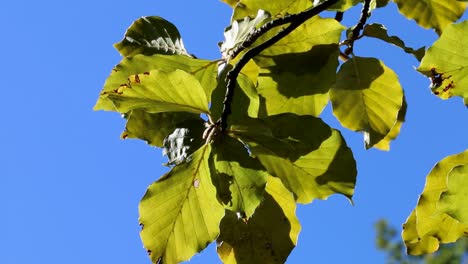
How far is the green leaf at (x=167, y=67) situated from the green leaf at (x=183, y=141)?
0.05 metres

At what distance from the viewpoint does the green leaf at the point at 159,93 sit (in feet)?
3.05

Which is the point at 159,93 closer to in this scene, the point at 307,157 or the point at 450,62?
the point at 307,157

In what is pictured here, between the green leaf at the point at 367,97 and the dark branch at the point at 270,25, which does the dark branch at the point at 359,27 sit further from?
the dark branch at the point at 270,25

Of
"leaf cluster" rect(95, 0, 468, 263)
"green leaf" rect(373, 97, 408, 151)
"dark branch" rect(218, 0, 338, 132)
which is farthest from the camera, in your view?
"green leaf" rect(373, 97, 408, 151)

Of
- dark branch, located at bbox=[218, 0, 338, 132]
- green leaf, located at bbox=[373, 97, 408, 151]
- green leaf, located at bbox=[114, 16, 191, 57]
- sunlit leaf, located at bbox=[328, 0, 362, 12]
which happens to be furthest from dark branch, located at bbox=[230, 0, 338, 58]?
green leaf, located at bbox=[373, 97, 408, 151]

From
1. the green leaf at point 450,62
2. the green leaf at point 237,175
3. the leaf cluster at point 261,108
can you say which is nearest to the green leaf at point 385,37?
the leaf cluster at point 261,108

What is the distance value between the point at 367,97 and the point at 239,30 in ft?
0.81

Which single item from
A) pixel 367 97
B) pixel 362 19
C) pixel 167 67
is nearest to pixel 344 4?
pixel 362 19

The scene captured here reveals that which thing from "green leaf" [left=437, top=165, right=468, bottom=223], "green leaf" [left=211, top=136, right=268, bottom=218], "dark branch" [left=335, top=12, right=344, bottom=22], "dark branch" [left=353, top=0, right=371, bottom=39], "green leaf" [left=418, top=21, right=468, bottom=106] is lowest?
"green leaf" [left=437, top=165, right=468, bottom=223]

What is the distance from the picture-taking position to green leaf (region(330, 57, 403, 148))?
104 cm

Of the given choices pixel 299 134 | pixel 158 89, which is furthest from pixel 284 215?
pixel 158 89

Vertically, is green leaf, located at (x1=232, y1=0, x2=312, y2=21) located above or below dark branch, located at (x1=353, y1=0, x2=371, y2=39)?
above

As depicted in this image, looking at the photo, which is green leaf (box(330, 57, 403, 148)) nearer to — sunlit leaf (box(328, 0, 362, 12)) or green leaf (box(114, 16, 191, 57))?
sunlit leaf (box(328, 0, 362, 12))

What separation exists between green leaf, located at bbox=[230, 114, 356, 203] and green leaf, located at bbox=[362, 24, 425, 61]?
164 mm
